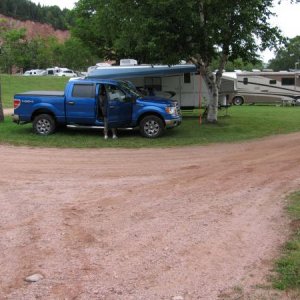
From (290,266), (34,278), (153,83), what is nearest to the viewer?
(34,278)

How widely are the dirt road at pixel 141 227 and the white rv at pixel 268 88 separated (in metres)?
25.3

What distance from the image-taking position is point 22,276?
453 cm

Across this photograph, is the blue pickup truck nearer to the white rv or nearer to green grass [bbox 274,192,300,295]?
green grass [bbox 274,192,300,295]

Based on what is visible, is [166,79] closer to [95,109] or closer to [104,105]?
[95,109]

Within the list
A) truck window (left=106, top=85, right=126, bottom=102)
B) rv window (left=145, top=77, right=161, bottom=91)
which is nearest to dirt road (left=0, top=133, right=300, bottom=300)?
truck window (left=106, top=85, right=126, bottom=102)

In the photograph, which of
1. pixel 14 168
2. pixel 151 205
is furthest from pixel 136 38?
pixel 151 205

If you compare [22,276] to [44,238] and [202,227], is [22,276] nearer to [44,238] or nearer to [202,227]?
[44,238]

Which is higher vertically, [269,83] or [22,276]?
[269,83]

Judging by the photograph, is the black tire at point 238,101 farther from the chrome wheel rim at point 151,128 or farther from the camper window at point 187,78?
the chrome wheel rim at point 151,128

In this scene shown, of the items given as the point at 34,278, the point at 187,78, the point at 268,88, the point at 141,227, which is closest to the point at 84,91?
the point at 187,78

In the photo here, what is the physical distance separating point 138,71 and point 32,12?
127 meters

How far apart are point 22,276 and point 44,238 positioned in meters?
1.05

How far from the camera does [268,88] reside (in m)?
35.7

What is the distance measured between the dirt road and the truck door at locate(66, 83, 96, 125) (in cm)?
400
